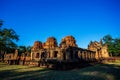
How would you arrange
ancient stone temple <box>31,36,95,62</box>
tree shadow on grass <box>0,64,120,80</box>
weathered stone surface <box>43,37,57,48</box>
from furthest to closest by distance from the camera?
1. weathered stone surface <box>43,37,57,48</box>
2. ancient stone temple <box>31,36,95,62</box>
3. tree shadow on grass <box>0,64,120,80</box>

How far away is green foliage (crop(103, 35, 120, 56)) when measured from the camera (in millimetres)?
66438

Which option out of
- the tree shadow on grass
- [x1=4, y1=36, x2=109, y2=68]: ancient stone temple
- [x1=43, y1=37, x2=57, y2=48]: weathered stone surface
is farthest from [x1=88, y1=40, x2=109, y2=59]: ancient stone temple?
the tree shadow on grass

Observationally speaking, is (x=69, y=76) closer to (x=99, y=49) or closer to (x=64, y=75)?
(x=64, y=75)

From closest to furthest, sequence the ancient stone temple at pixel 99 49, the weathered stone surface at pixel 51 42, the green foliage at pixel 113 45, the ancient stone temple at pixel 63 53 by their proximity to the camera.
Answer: the ancient stone temple at pixel 63 53 < the ancient stone temple at pixel 99 49 < the weathered stone surface at pixel 51 42 < the green foliage at pixel 113 45

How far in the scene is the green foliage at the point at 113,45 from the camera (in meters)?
66.4

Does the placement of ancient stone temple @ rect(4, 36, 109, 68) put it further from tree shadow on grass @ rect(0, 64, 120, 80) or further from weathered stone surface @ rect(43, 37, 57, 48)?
weathered stone surface @ rect(43, 37, 57, 48)

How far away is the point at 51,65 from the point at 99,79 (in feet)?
46.3

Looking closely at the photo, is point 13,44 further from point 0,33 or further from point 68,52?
point 68,52

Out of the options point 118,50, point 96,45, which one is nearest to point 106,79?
point 96,45

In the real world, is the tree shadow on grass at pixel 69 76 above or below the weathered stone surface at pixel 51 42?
below

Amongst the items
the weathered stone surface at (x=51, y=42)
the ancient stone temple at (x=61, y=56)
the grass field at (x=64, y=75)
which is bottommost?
the grass field at (x=64, y=75)

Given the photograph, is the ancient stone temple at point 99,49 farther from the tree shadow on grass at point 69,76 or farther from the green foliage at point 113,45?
the tree shadow on grass at point 69,76

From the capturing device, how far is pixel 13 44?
37812 mm

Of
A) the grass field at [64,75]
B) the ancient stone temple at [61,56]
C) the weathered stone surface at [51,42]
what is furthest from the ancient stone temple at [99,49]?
the grass field at [64,75]
